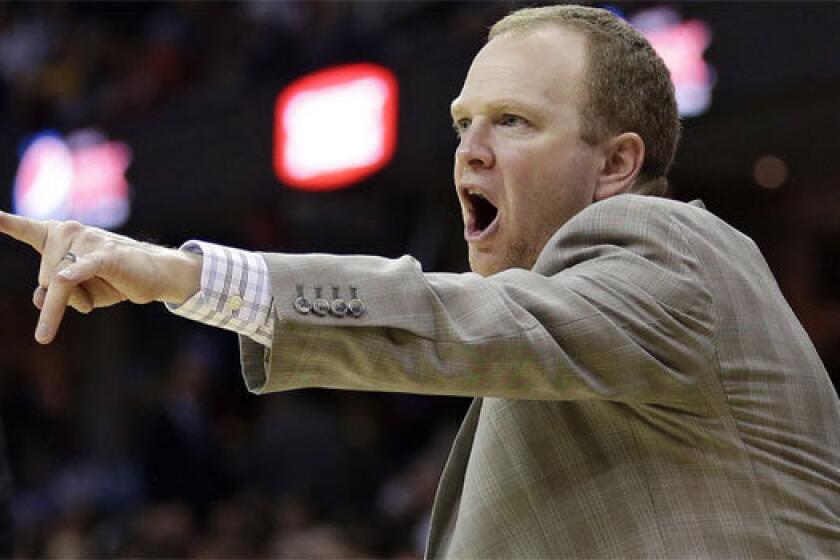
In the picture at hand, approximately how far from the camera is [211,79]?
10.2 metres

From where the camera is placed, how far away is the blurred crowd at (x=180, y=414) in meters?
7.76

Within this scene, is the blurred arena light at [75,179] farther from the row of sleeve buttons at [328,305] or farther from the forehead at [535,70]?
the row of sleeve buttons at [328,305]

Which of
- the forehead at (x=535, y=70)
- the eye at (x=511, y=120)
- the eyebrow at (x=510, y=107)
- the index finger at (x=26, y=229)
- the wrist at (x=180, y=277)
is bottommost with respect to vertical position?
the wrist at (x=180, y=277)

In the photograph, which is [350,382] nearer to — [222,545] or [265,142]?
[222,545]

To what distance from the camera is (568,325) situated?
77.4 inches

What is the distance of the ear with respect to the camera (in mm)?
2564

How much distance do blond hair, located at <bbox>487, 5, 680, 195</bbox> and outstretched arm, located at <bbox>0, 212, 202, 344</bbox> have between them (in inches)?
36.6

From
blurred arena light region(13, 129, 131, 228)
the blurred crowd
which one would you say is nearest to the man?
the blurred crowd

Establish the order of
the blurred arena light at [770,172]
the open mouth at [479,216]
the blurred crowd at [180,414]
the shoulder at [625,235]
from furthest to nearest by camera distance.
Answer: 1. the blurred arena light at [770,172]
2. the blurred crowd at [180,414]
3. the open mouth at [479,216]
4. the shoulder at [625,235]

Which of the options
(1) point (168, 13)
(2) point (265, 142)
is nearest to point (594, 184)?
(2) point (265, 142)

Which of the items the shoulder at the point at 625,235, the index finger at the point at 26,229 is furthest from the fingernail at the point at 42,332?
the shoulder at the point at 625,235

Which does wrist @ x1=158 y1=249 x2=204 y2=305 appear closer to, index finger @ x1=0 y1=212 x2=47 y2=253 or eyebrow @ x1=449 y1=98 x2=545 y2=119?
index finger @ x1=0 y1=212 x2=47 y2=253

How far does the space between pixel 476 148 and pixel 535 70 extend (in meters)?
0.16

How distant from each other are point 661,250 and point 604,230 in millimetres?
89
